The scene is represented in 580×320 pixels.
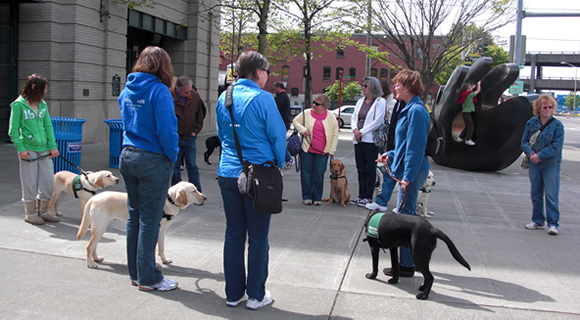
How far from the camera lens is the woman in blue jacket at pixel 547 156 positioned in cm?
661

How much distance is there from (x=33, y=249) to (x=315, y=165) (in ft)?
14.0

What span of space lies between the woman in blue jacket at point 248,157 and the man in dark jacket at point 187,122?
12.6ft

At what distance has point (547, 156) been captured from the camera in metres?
6.57

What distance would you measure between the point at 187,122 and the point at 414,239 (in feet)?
14.7

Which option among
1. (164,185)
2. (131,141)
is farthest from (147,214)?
(131,141)

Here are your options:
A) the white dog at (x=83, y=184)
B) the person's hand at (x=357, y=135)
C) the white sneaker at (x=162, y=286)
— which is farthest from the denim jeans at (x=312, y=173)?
the white sneaker at (x=162, y=286)

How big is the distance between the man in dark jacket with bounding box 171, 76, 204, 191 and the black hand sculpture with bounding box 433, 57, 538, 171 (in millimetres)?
7628

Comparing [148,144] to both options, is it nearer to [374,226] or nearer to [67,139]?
[374,226]

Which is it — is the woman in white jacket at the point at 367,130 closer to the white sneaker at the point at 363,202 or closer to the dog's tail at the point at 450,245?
the white sneaker at the point at 363,202

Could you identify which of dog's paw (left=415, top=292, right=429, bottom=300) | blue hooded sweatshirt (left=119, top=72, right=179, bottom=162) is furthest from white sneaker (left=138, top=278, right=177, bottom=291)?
dog's paw (left=415, top=292, right=429, bottom=300)

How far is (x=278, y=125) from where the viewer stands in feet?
12.2

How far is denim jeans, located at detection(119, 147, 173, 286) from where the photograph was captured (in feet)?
13.0

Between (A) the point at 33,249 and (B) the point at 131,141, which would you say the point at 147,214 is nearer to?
(B) the point at 131,141

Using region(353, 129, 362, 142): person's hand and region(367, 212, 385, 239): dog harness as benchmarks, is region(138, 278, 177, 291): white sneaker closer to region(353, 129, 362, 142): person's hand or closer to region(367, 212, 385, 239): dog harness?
region(367, 212, 385, 239): dog harness
